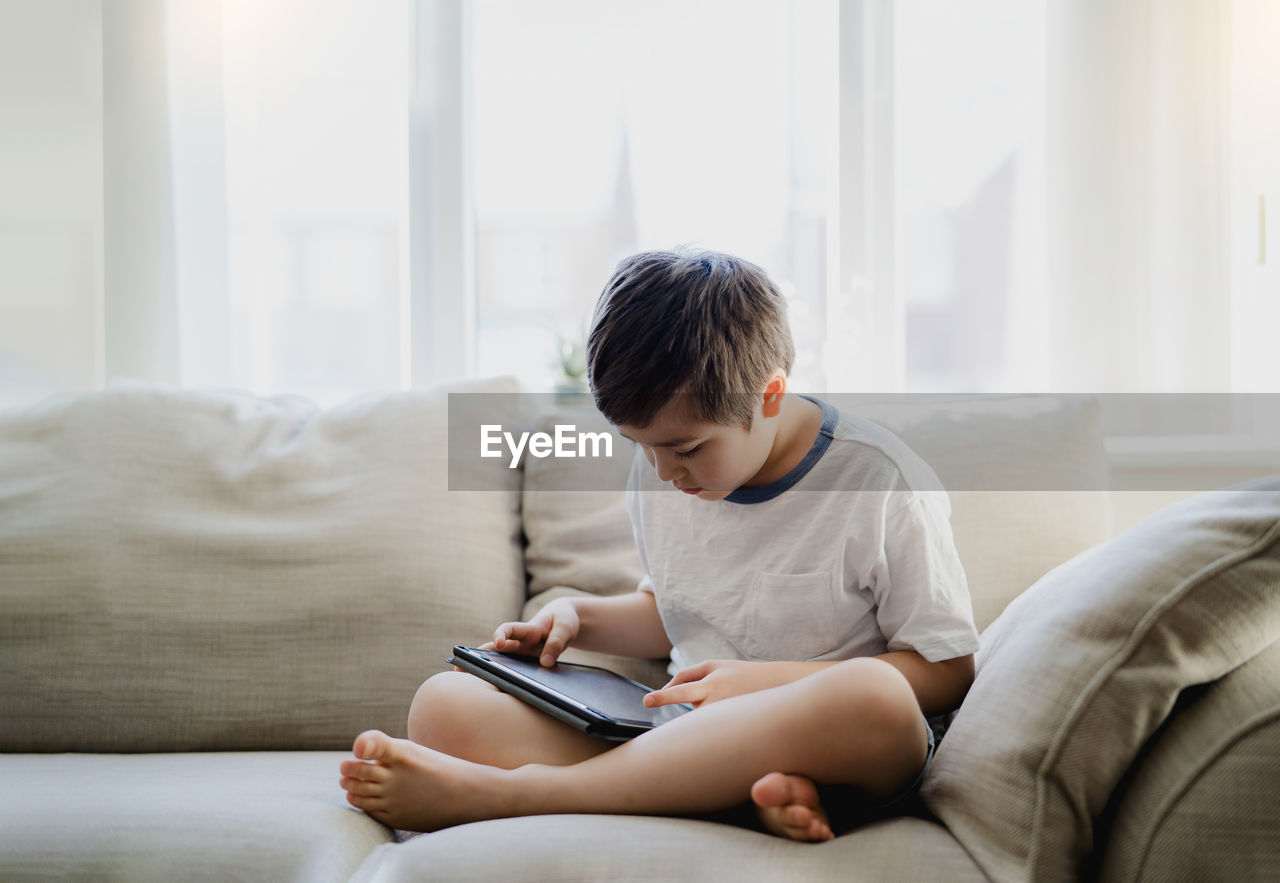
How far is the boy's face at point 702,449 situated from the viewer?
101 centimetres

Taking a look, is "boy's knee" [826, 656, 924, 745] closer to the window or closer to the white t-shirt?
the white t-shirt

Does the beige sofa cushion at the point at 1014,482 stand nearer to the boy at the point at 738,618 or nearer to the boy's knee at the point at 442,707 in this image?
the boy at the point at 738,618

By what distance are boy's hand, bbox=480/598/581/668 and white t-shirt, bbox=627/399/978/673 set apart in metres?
0.12

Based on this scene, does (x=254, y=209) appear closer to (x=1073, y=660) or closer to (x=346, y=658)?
(x=346, y=658)

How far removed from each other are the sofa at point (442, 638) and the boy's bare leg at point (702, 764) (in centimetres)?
4

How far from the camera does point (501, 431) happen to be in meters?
1.50

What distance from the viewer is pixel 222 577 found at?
133cm

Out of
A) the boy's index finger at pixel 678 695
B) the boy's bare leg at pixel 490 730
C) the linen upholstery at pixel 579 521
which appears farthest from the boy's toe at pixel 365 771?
the linen upholstery at pixel 579 521

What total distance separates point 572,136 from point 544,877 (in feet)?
5.81

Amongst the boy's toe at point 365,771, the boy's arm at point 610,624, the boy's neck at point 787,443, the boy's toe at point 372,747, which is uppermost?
the boy's neck at point 787,443

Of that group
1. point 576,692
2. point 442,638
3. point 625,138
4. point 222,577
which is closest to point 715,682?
point 576,692

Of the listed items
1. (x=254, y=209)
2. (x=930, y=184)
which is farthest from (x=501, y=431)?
(x=930, y=184)

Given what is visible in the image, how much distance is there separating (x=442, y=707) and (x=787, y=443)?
0.50 meters

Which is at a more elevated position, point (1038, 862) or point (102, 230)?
point (102, 230)
